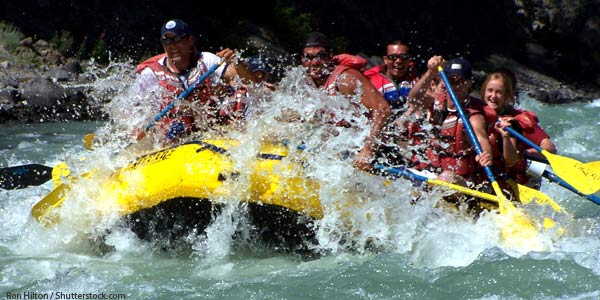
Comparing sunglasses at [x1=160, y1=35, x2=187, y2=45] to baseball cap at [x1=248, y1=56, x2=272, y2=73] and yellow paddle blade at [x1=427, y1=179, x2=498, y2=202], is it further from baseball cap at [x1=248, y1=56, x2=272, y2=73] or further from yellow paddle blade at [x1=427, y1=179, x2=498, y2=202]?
yellow paddle blade at [x1=427, y1=179, x2=498, y2=202]

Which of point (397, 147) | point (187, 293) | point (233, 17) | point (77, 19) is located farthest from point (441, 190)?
point (233, 17)

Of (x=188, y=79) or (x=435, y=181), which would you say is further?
(x=188, y=79)

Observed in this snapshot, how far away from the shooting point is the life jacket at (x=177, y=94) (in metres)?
5.48

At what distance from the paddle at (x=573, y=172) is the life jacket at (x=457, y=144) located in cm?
25

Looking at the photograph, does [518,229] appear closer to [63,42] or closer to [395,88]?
[395,88]

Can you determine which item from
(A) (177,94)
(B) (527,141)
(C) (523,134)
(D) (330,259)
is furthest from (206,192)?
(C) (523,134)

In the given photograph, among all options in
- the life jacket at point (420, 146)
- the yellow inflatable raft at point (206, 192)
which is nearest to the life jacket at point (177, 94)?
the yellow inflatable raft at point (206, 192)

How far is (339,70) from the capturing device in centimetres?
515

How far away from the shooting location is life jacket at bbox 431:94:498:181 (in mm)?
5309

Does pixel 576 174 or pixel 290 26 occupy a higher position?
pixel 290 26

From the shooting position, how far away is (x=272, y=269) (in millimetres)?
4719

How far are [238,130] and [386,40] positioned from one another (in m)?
11.5

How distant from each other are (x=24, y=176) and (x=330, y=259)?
96.4 inches

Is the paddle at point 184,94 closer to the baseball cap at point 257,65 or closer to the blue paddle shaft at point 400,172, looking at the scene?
the baseball cap at point 257,65
